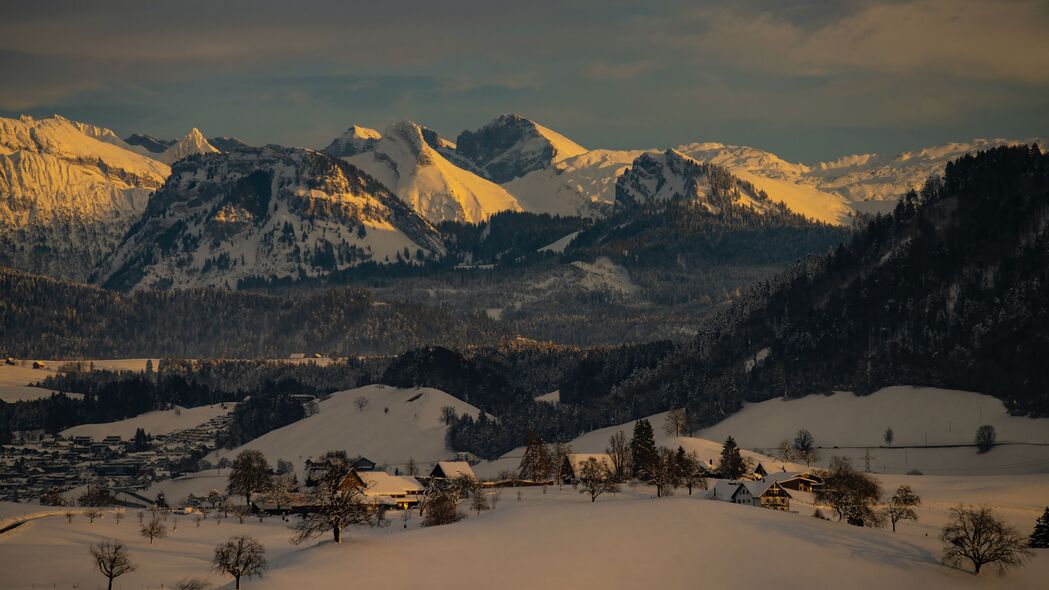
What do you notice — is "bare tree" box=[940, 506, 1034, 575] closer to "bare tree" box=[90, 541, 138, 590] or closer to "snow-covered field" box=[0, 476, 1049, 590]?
"snow-covered field" box=[0, 476, 1049, 590]

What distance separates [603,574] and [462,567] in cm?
1530

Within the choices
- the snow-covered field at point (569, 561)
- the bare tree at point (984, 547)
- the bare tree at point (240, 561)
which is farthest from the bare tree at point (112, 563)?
the bare tree at point (984, 547)

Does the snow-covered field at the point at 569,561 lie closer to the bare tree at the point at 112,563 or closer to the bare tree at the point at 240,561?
the bare tree at the point at 112,563

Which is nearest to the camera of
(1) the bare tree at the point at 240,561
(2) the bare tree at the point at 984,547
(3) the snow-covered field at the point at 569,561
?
(1) the bare tree at the point at 240,561

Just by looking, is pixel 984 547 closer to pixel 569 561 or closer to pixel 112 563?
pixel 569 561

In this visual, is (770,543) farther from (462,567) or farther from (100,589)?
(100,589)

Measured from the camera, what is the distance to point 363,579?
17350 centimetres

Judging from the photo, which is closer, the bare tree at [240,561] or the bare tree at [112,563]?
the bare tree at [240,561]

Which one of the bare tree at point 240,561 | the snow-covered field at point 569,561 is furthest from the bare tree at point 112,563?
the bare tree at point 240,561

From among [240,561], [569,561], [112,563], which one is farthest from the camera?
[569,561]

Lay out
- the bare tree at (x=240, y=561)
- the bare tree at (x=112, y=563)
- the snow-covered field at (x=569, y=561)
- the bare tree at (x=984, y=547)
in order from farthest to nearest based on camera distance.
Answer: the bare tree at (x=984, y=547)
the snow-covered field at (x=569, y=561)
the bare tree at (x=112, y=563)
the bare tree at (x=240, y=561)

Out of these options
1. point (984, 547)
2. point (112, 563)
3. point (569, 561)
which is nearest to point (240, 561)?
point (112, 563)

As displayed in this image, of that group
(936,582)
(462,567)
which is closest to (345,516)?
(462,567)

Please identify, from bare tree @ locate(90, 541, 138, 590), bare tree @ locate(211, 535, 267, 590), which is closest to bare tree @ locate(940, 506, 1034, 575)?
bare tree @ locate(211, 535, 267, 590)
